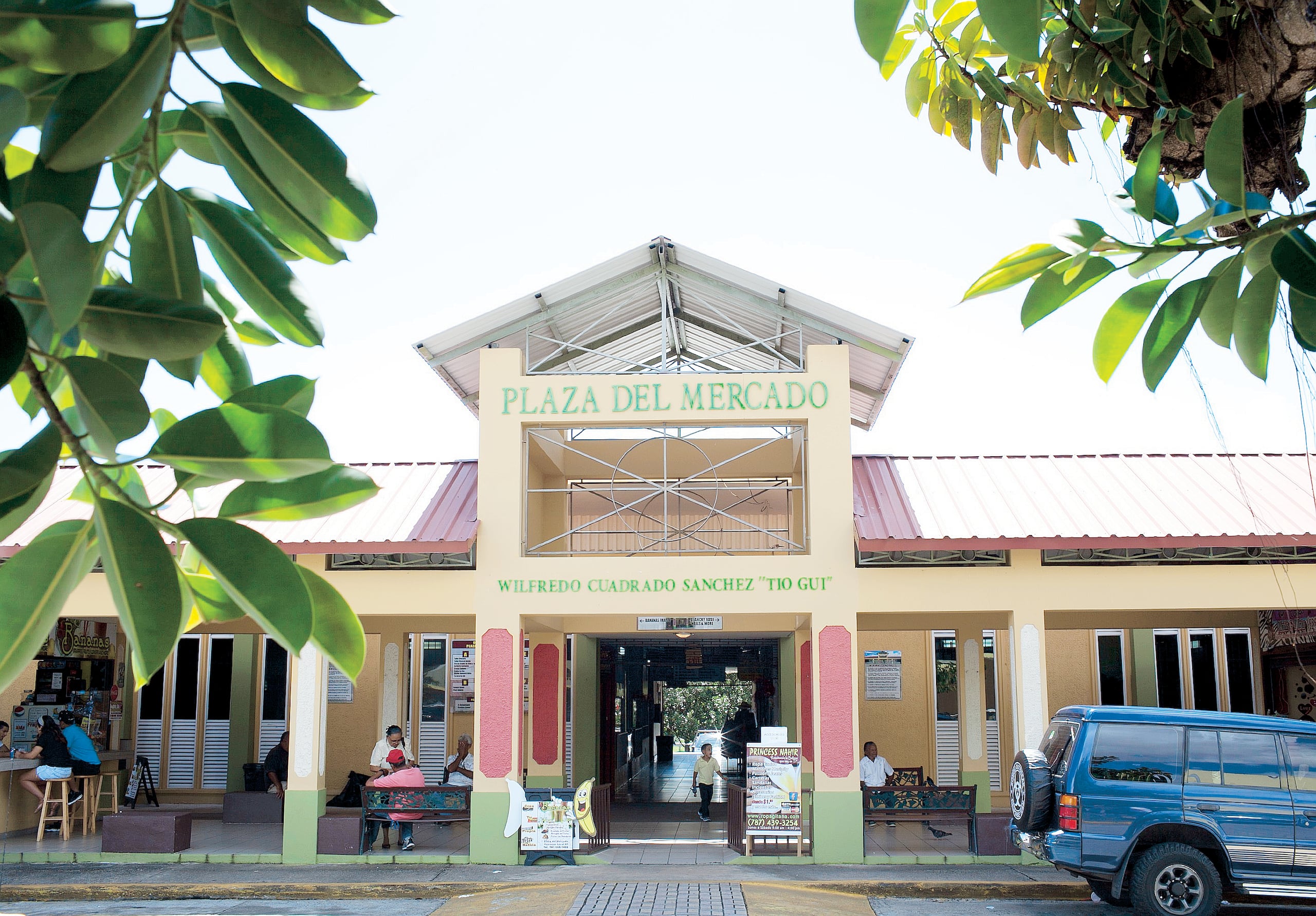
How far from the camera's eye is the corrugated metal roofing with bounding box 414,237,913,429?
13000mm

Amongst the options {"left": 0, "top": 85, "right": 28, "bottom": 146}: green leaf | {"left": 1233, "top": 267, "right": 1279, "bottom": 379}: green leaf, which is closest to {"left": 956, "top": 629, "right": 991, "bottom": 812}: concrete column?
{"left": 1233, "top": 267, "right": 1279, "bottom": 379}: green leaf

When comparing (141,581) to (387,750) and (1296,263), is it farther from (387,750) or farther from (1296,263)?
(387,750)

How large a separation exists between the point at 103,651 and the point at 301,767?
247 inches

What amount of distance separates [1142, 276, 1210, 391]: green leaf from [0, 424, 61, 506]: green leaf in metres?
1.48

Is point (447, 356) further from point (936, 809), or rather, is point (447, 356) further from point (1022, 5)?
point (1022, 5)

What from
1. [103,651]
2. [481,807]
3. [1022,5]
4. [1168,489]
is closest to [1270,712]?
[1168,489]

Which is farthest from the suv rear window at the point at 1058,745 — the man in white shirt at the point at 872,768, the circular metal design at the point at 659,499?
the circular metal design at the point at 659,499

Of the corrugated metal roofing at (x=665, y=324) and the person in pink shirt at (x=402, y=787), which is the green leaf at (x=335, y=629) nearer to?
the corrugated metal roofing at (x=665, y=324)

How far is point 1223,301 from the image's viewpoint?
1.74m

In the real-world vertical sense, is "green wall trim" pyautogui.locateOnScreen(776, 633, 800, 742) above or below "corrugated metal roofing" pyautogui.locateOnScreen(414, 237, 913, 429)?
below

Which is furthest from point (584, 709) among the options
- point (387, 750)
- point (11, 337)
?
point (11, 337)

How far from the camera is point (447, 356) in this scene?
13562mm

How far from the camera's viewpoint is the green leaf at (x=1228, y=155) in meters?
1.51

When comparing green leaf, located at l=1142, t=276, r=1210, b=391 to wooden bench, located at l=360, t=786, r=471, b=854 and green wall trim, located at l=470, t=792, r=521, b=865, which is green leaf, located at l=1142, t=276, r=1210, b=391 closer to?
green wall trim, located at l=470, t=792, r=521, b=865
